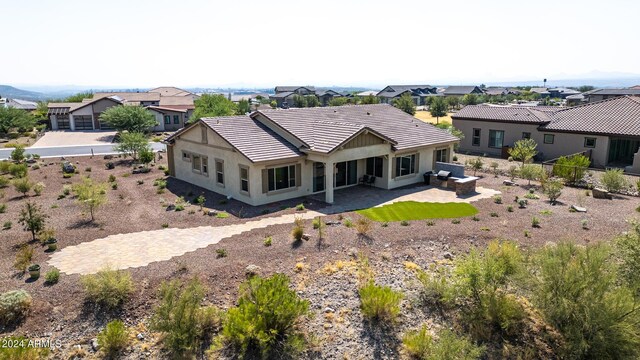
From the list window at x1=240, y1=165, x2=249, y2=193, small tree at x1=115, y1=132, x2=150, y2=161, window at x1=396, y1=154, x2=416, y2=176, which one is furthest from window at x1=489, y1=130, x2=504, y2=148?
small tree at x1=115, y1=132, x2=150, y2=161

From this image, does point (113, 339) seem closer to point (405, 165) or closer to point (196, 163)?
point (196, 163)

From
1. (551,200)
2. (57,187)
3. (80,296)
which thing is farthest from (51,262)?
(551,200)

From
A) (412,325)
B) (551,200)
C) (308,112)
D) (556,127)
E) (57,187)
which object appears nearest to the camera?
(412,325)

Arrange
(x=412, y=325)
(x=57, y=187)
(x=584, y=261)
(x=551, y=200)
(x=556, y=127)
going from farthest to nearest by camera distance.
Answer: (x=556, y=127)
(x=57, y=187)
(x=551, y=200)
(x=412, y=325)
(x=584, y=261)

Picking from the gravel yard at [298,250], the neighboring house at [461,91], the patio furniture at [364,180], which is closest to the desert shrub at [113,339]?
the gravel yard at [298,250]

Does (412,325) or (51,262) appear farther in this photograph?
(51,262)

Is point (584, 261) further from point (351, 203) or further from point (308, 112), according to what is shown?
point (308, 112)
